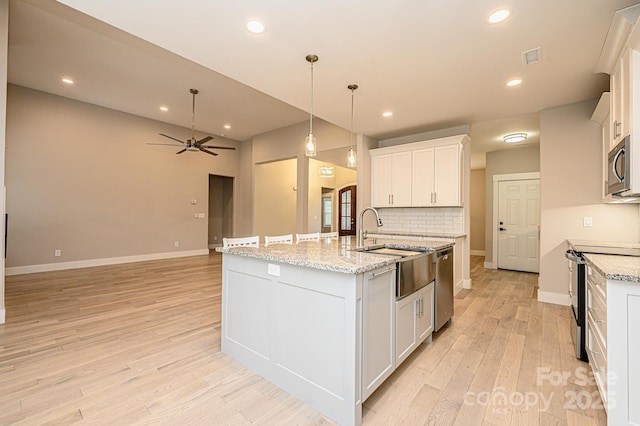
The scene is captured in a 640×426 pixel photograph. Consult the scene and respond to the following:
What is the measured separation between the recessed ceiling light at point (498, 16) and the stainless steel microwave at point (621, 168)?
1196 mm

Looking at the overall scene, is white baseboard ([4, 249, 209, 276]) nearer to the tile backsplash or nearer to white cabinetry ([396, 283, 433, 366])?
the tile backsplash

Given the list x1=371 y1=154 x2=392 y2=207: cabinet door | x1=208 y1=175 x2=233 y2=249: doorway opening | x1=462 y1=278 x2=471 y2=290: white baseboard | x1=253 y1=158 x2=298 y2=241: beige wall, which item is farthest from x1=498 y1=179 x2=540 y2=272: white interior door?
x1=208 y1=175 x2=233 y2=249: doorway opening

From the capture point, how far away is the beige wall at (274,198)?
7.96 meters

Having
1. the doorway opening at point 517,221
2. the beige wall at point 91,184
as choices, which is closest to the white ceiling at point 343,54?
the beige wall at point 91,184

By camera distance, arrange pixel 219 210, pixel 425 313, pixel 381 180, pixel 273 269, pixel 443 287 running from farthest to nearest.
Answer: pixel 219 210, pixel 381 180, pixel 443 287, pixel 425 313, pixel 273 269

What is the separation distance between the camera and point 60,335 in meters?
2.71

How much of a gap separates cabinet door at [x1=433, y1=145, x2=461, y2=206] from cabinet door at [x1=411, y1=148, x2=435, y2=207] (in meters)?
0.08

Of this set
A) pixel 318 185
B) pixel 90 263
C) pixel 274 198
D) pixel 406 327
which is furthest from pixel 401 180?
pixel 90 263

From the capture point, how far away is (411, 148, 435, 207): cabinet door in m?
4.62

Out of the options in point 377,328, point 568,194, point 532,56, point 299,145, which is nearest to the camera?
point 377,328

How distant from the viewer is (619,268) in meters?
1.67

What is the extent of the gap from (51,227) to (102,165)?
1.49 metres

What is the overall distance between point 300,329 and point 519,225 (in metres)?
6.27

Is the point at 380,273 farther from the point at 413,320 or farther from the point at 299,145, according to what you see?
the point at 299,145
